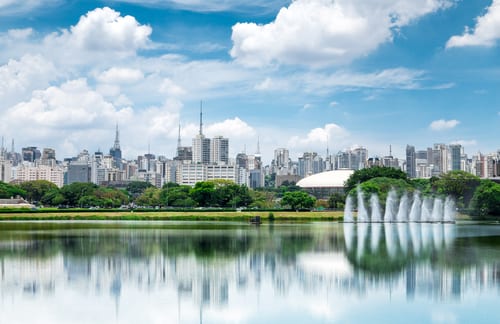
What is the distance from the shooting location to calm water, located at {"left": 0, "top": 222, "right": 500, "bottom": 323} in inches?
706

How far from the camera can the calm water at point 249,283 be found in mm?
17938

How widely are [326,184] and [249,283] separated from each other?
122 meters

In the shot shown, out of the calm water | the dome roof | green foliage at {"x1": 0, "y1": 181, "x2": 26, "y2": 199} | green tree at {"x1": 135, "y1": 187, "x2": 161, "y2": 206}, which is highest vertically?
the dome roof

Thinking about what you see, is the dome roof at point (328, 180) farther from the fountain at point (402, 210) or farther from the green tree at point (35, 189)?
the fountain at point (402, 210)

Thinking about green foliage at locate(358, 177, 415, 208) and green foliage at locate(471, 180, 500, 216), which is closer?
green foliage at locate(358, 177, 415, 208)

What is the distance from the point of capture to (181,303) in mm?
19203

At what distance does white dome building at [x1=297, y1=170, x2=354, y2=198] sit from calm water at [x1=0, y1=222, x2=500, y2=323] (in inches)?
4065

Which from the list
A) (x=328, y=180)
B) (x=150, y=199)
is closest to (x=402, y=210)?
(x=150, y=199)

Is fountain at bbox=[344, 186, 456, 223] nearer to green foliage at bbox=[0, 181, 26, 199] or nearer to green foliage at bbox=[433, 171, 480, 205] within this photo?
green foliage at bbox=[433, 171, 480, 205]

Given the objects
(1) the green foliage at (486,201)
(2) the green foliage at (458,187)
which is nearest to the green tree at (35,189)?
(2) the green foliage at (458,187)

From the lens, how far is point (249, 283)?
22.6 meters

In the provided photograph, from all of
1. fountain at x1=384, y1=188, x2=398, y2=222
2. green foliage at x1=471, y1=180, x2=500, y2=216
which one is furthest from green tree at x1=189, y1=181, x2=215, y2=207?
green foliage at x1=471, y1=180, x2=500, y2=216

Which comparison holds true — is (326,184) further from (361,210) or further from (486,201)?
(361,210)

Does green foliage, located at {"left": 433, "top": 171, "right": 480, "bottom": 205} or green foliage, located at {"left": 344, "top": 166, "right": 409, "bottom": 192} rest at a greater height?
green foliage, located at {"left": 344, "top": 166, "right": 409, "bottom": 192}
